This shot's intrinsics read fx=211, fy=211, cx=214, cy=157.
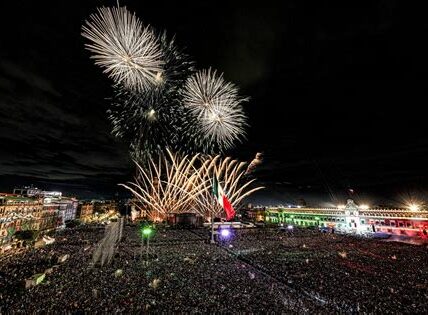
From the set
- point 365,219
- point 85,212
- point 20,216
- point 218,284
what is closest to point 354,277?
point 218,284

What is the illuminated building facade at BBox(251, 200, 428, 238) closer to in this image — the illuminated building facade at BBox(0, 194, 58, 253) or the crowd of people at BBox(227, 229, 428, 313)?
the crowd of people at BBox(227, 229, 428, 313)

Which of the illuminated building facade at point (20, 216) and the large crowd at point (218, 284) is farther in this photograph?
the illuminated building facade at point (20, 216)

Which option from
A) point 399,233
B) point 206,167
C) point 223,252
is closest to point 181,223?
point 206,167

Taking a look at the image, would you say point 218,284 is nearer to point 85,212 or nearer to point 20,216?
point 20,216

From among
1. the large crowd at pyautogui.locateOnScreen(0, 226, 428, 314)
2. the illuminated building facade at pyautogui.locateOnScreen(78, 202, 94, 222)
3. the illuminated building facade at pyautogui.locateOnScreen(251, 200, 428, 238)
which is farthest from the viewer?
the illuminated building facade at pyautogui.locateOnScreen(78, 202, 94, 222)

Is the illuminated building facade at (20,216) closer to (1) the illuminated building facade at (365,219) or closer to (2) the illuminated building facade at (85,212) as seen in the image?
(2) the illuminated building facade at (85,212)

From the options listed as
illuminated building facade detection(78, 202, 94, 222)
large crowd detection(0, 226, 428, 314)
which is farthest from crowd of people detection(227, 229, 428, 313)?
illuminated building facade detection(78, 202, 94, 222)

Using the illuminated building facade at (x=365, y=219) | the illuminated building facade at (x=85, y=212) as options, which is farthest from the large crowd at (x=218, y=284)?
the illuminated building facade at (x=85, y=212)
